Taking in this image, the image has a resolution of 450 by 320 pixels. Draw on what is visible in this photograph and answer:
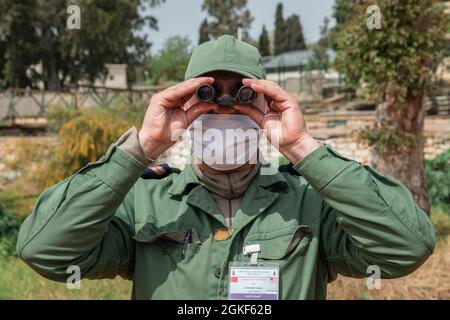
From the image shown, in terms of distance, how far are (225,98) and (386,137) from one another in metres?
5.27

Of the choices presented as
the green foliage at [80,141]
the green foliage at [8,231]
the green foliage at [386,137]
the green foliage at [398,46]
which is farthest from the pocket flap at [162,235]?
the green foliage at [80,141]

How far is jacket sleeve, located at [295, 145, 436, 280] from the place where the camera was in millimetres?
1849

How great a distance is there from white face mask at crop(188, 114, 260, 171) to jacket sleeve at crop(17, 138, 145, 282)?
264mm

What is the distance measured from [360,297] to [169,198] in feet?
12.4

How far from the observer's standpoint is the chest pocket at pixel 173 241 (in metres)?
2.04

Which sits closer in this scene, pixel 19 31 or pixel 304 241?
pixel 304 241

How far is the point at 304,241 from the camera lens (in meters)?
2.05

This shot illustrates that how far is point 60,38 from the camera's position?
88.0ft

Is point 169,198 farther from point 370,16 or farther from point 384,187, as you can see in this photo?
point 370,16

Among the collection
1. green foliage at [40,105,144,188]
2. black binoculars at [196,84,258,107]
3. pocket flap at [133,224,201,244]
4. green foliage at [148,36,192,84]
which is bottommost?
green foliage at [40,105,144,188]

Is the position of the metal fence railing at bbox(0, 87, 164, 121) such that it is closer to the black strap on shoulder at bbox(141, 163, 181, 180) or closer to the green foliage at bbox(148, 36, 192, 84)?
the green foliage at bbox(148, 36, 192, 84)

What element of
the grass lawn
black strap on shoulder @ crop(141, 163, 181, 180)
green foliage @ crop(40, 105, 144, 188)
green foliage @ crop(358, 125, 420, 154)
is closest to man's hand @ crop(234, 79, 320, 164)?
black strap on shoulder @ crop(141, 163, 181, 180)

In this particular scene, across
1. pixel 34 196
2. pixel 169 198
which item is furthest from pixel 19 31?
pixel 169 198

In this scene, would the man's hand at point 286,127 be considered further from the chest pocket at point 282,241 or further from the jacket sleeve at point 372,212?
the chest pocket at point 282,241
